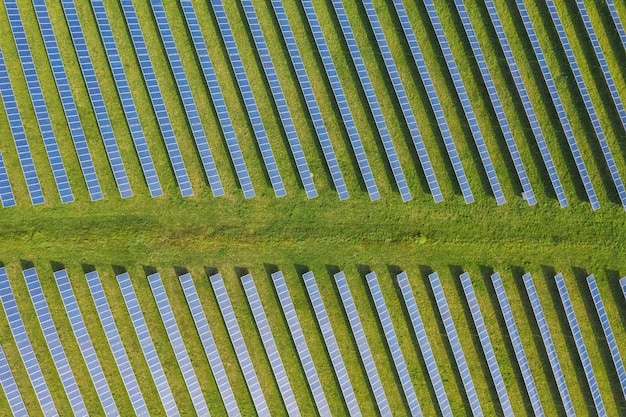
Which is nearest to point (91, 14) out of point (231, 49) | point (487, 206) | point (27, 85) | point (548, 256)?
point (27, 85)

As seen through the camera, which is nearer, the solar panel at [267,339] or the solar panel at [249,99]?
the solar panel at [267,339]

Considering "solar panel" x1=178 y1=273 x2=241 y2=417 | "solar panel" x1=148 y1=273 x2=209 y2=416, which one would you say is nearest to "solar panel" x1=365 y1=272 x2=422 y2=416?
"solar panel" x1=178 y1=273 x2=241 y2=417

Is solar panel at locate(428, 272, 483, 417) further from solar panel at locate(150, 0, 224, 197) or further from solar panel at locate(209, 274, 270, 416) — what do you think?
solar panel at locate(150, 0, 224, 197)

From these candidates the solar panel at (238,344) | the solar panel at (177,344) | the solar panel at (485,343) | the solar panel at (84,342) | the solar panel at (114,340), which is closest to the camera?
the solar panel at (84,342)

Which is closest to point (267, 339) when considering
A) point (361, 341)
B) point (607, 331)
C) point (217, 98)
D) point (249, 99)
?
point (361, 341)

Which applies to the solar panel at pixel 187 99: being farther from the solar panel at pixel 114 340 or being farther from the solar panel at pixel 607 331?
the solar panel at pixel 607 331

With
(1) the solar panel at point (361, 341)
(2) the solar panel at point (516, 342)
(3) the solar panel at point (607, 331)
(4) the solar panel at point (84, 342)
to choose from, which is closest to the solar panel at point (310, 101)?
(1) the solar panel at point (361, 341)

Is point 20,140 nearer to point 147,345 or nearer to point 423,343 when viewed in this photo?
point 147,345
